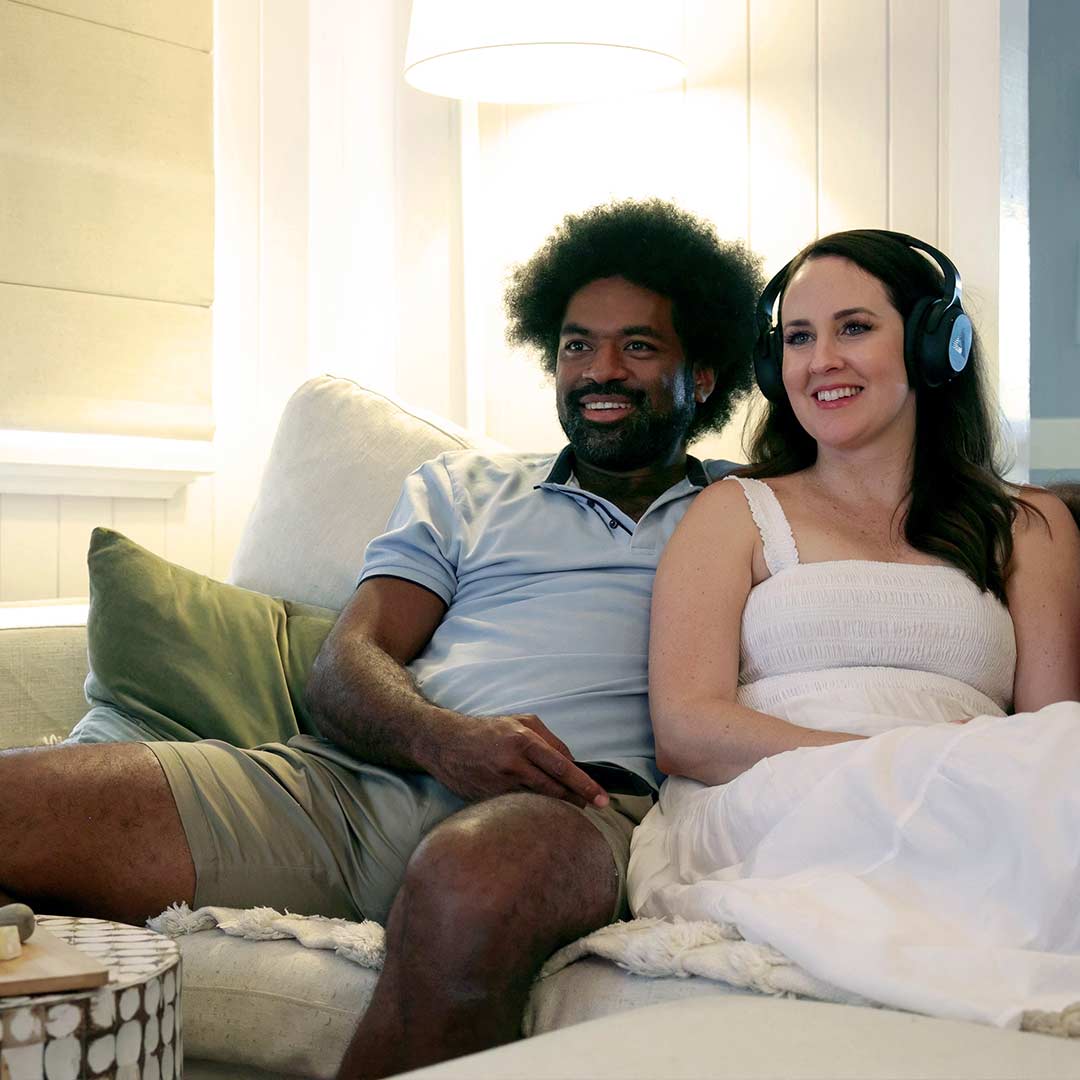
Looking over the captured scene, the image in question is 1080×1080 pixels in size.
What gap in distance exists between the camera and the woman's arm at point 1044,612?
5.07 ft

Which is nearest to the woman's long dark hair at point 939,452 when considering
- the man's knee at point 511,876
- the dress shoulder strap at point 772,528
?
the dress shoulder strap at point 772,528

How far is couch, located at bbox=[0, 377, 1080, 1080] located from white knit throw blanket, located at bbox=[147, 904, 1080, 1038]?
0.01 meters

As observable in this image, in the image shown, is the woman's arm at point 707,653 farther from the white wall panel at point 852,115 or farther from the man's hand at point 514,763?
the white wall panel at point 852,115

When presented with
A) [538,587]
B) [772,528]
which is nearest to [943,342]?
[772,528]

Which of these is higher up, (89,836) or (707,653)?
(707,653)

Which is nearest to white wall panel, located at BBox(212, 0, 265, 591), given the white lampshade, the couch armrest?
the white lampshade

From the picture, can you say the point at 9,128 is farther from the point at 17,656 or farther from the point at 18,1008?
the point at 18,1008

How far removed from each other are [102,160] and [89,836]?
1468mm

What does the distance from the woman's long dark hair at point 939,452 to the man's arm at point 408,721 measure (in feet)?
1.52

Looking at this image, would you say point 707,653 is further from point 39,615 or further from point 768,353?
point 39,615

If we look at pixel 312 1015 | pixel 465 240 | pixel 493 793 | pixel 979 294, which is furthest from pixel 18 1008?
pixel 465 240

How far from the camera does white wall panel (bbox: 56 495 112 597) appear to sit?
2.45 metres

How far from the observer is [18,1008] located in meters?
0.92

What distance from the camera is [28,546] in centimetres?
241
